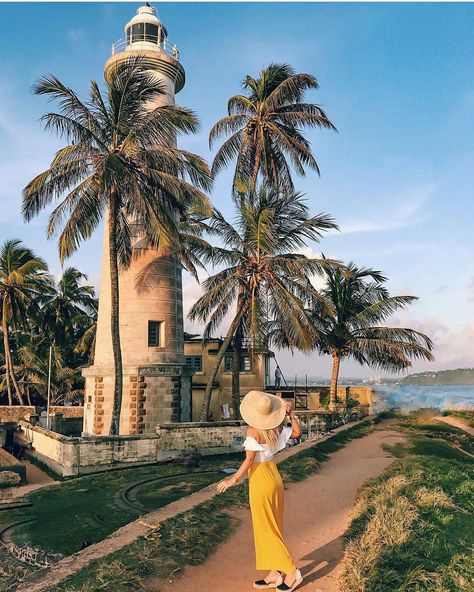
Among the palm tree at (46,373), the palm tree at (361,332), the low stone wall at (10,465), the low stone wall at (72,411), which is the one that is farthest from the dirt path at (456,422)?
the palm tree at (46,373)

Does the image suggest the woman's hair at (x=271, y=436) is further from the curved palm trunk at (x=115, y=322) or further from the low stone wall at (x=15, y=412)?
the low stone wall at (x=15, y=412)

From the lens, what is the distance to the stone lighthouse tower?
23.5m

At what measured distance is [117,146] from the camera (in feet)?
72.7

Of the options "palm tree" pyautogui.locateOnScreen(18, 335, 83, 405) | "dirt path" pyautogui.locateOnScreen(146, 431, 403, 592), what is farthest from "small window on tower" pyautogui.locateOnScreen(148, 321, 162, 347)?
"palm tree" pyautogui.locateOnScreen(18, 335, 83, 405)

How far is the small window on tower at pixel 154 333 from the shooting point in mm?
24781

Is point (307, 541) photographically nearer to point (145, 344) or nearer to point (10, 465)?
point (10, 465)

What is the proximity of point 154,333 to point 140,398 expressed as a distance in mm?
3221

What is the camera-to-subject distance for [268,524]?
5.75 metres

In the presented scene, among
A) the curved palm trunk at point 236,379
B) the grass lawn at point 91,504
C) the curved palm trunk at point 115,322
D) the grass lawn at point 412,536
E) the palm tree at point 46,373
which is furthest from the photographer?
the palm tree at point 46,373

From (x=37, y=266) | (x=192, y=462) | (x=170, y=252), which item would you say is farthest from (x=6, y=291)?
(x=192, y=462)

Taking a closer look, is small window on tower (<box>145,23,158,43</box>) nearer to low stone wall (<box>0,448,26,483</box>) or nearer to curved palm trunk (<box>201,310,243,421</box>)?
curved palm trunk (<box>201,310,243,421</box>)

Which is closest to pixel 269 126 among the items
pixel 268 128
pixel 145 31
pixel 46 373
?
pixel 268 128

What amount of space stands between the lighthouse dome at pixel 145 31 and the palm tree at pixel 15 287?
17090 millimetres

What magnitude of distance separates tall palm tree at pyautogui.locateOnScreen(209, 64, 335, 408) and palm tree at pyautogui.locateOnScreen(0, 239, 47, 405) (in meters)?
16.7
